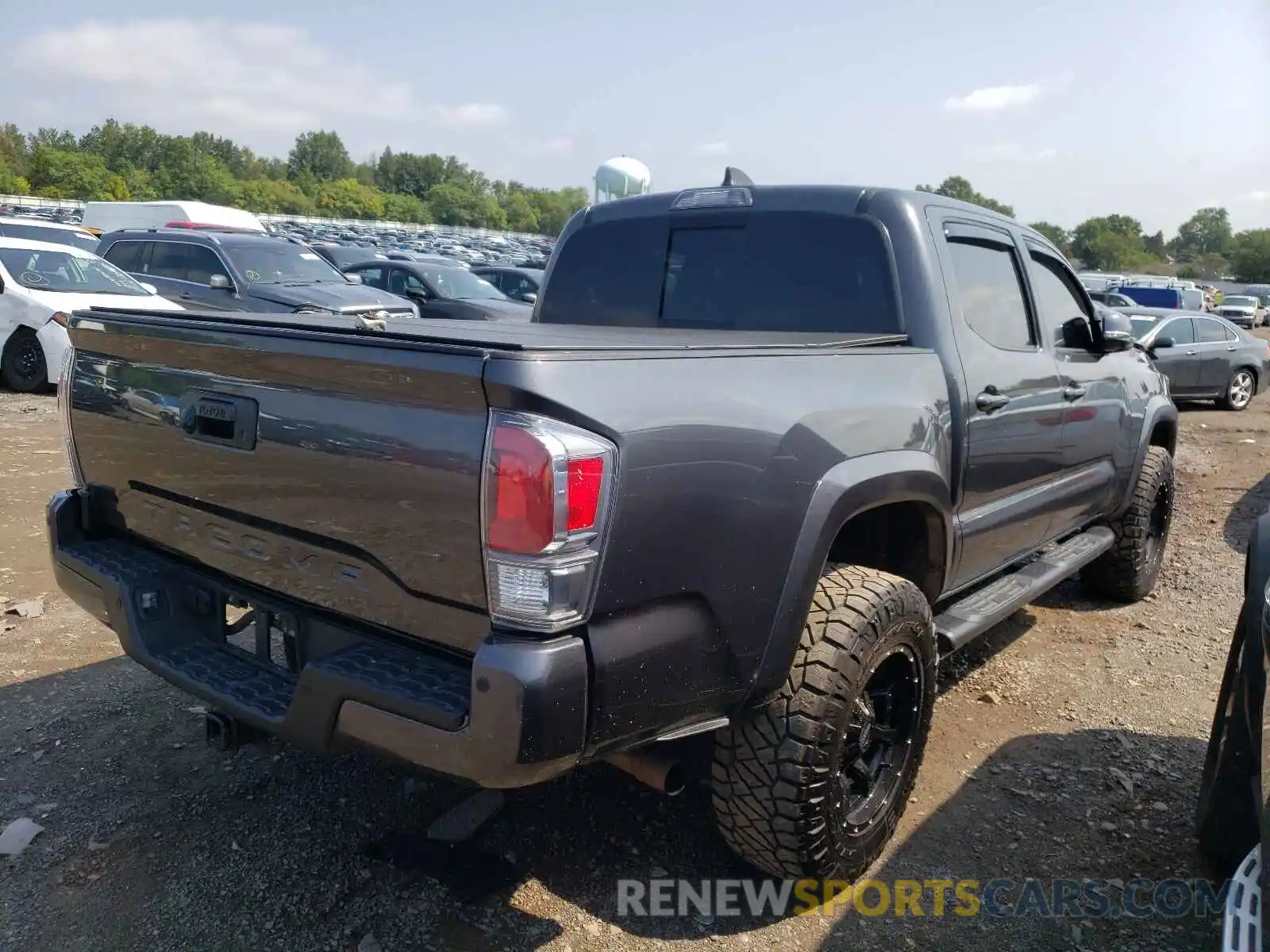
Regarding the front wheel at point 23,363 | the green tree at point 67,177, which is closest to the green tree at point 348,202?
the green tree at point 67,177

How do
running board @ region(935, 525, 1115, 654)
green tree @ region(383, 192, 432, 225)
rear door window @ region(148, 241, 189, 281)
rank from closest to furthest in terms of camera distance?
running board @ region(935, 525, 1115, 654) → rear door window @ region(148, 241, 189, 281) → green tree @ region(383, 192, 432, 225)

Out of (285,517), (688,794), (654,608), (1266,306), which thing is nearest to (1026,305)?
(688,794)

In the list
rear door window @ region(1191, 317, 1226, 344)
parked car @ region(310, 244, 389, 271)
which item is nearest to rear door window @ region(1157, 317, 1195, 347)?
rear door window @ region(1191, 317, 1226, 344)

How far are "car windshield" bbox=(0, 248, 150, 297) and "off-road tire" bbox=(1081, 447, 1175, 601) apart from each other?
33.1 feet

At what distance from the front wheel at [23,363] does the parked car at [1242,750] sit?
1102 cm

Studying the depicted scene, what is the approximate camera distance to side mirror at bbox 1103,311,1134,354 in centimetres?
439

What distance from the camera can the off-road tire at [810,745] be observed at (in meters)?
2.50

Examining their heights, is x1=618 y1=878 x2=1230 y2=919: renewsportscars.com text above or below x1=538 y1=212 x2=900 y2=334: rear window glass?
below

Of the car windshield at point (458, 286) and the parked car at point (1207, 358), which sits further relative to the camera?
the parked car at point (1207, 358)

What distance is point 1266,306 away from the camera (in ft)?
153

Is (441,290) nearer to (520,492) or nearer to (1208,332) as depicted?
(1208,332)

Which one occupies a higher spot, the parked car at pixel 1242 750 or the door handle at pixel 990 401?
the door handle at pixel 990 401

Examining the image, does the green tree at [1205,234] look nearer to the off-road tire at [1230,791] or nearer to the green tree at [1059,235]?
the green tree at [1059,235]

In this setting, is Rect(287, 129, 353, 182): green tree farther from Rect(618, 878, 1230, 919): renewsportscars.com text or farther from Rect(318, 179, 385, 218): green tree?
Rect(618, 878, 1230, 919): renewsportscars.com text
